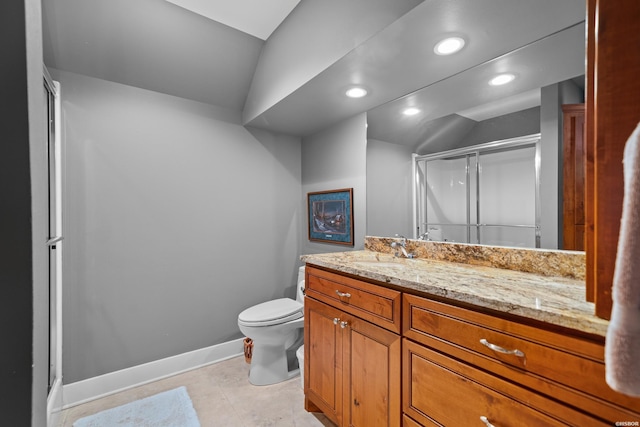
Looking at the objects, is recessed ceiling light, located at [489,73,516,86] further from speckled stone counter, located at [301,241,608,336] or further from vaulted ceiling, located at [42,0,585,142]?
speckled stone counter, located at [301,241,608,336]

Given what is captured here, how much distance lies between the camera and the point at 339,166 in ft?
7.87

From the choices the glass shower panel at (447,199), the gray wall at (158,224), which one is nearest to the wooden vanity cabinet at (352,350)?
the glass shower panel at (447,199)

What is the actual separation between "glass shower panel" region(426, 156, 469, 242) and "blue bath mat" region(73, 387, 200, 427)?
188 centimetres

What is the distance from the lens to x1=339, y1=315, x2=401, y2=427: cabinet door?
3.65ft

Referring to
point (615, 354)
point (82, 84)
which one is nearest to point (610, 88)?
point (615, 354)

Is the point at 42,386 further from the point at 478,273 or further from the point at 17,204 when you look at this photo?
the point at 478,273

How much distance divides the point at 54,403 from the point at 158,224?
1.20 m

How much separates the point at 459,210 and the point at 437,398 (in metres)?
1.00

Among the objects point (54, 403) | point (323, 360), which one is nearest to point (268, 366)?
point (323, 360)

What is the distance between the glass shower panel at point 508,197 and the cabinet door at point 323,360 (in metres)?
0.94

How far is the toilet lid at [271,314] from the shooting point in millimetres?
1926

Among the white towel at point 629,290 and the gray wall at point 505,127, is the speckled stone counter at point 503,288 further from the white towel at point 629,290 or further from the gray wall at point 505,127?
the gray wall at point 505,127

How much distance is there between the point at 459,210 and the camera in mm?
1565

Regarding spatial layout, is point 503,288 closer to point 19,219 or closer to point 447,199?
point 447,199
